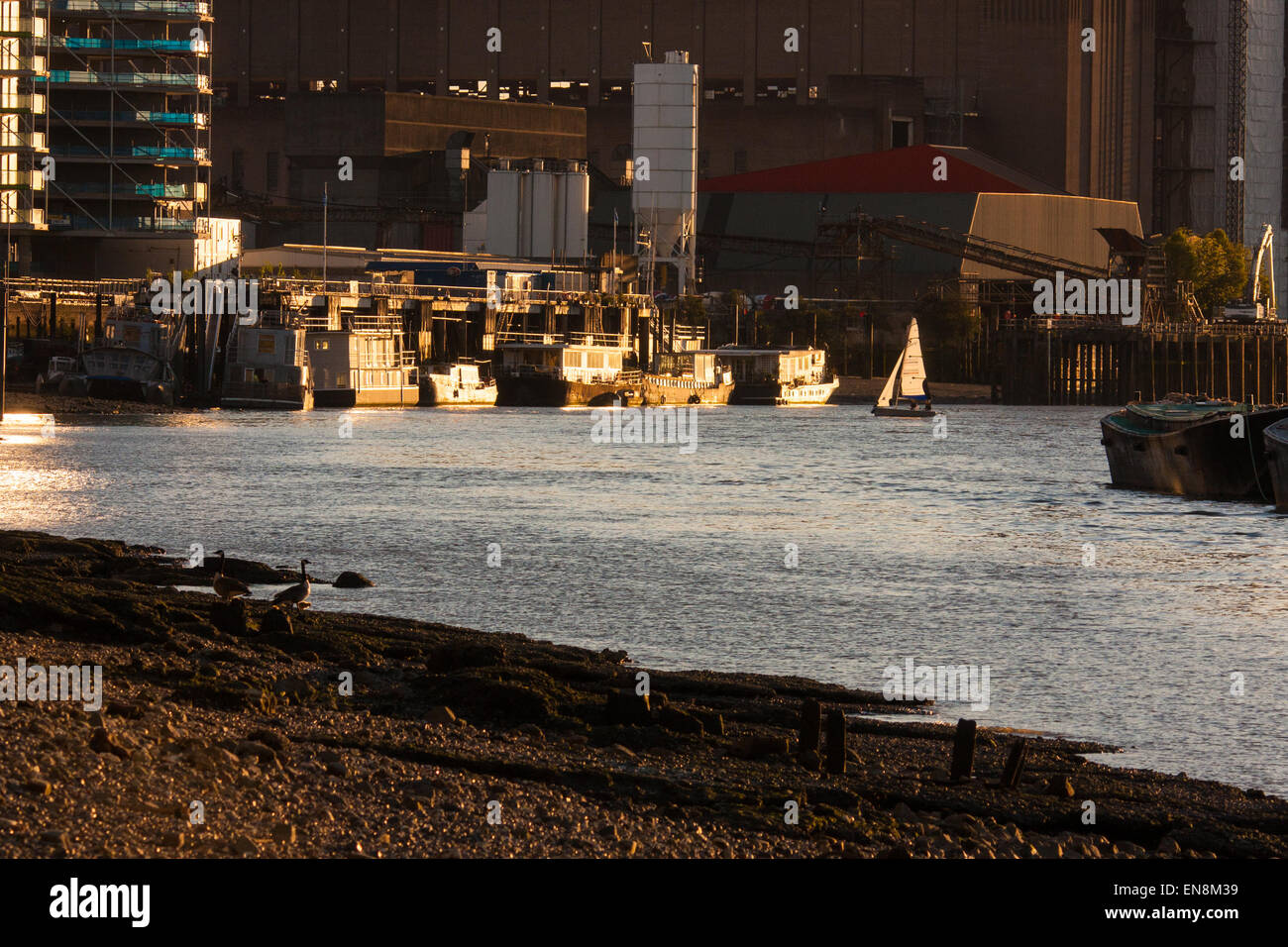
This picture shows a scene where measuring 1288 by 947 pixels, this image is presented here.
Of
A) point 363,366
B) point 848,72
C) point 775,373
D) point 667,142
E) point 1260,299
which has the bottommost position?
point 775,373

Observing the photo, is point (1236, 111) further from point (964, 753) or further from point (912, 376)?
point (964, 753)

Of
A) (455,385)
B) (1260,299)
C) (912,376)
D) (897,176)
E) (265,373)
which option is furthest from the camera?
(1260,299)

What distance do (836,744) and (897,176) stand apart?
447 feet

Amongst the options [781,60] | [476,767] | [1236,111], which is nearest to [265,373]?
[781,60]

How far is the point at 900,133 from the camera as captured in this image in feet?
544

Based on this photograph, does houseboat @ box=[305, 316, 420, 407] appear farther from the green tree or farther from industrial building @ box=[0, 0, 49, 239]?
the green tree

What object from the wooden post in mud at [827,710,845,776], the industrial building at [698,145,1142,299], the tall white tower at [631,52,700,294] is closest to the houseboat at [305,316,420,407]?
the tall white tower at [631,52,700,294]

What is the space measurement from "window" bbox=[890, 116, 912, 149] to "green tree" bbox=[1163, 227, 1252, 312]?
21.5 metres

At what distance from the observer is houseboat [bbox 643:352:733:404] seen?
463ft

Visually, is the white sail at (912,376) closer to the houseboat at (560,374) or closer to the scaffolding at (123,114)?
the houseboat at (560,374)

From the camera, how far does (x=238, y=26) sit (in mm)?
171500

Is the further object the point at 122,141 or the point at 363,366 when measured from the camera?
the point at 122,141

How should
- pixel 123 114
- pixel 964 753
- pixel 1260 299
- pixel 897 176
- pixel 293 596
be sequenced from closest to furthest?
1. pixel 964 753
2. pixel 293 596
3. pixel 123 114
4. pixel 897 176
5. pixel 1260 299
